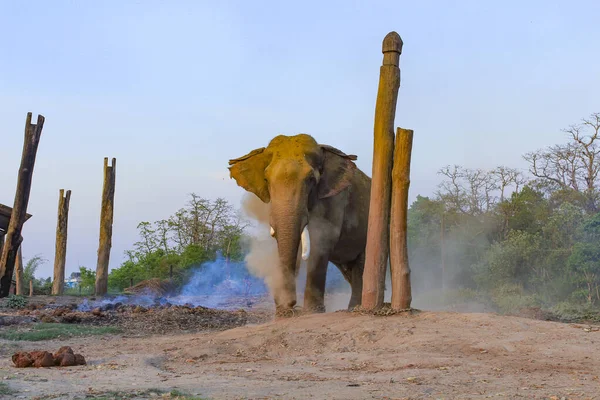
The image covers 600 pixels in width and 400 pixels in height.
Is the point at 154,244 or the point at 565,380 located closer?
the point at 565,380

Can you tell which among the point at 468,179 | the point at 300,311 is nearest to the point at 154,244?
the point at 468,179

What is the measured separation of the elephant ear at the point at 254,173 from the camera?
500 inches

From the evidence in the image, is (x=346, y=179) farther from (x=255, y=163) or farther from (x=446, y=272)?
(x=446, y=272)

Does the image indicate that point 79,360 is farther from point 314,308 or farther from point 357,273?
point 357,273

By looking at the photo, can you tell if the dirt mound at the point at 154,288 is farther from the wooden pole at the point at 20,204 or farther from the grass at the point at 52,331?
the grass at the point at 52,331

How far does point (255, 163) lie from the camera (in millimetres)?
12812

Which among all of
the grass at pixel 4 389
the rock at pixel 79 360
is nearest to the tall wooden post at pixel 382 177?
the rock at pixel 79 360

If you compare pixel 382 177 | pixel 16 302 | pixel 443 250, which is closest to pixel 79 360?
pixel 382 177

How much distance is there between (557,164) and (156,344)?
27.5 m

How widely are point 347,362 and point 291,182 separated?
4338mm

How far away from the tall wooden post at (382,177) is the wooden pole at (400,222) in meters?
0.15

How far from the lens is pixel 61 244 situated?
25.1m

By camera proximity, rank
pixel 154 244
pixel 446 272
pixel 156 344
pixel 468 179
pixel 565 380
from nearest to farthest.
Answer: pixel 565 380 < pixel 156 344 < pixel 446 272 < pixel 468 179 < pixel 154 244

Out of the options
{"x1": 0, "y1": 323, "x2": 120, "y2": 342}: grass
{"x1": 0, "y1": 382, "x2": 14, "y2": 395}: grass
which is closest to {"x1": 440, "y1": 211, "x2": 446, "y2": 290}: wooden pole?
{"x1": 0, "y1": 323, "x2": 120, "y2": 342}: grass
